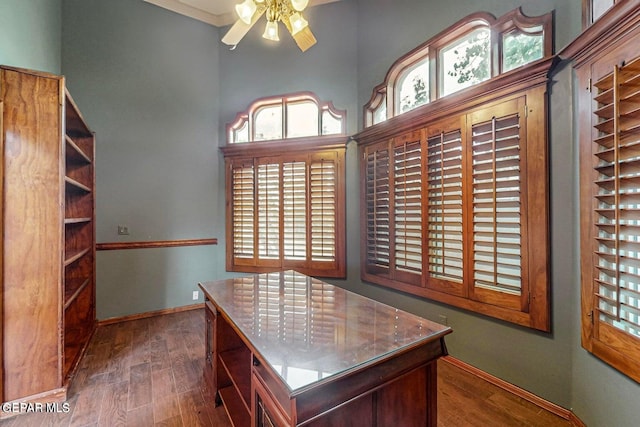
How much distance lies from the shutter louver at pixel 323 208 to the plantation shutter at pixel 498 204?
179cm

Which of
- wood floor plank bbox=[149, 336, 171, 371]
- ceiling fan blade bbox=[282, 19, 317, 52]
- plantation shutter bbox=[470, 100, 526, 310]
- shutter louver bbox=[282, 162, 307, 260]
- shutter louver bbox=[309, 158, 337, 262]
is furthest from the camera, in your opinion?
shutter louver bbox=[282, 162, 307, 260]

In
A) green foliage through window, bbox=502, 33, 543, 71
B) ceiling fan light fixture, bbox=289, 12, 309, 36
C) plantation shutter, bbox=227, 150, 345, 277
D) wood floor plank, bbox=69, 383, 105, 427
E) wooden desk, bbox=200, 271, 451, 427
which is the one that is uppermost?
ceiling fan light fixture, bbox=289, 12, 309, 36

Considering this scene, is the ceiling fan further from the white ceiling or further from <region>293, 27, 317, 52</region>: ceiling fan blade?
the white ceiling

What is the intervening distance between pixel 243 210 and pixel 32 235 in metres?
2.41

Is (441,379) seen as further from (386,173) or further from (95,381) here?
(95,381)

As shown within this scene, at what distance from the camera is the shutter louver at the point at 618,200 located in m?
1.39

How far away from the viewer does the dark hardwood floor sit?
1912 mm

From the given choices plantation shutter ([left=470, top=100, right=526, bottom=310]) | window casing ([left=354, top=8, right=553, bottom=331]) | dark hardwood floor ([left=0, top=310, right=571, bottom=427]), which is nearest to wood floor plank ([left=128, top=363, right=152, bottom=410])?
dark hardwood floor ([left=0, top=310, right=571, bottom=427])

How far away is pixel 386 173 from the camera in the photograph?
128 inches

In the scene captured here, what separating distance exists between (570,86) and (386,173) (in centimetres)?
169

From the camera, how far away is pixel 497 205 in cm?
220

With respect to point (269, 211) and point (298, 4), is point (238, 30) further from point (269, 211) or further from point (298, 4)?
point (269, 211)

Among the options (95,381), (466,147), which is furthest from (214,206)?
(466,147)

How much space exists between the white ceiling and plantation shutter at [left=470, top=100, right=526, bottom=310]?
296 centimetres
